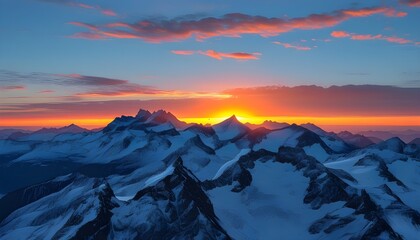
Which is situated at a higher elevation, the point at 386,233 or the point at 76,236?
the point at 386,233

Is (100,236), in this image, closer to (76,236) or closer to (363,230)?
(76,236)

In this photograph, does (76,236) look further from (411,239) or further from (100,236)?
(411,239)

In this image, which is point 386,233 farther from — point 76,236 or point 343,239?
point 76,236

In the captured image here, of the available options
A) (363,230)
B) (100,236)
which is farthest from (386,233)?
(100,236)

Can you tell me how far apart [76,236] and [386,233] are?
433ft

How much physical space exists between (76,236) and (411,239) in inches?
5739

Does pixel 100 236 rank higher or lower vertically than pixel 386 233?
lower

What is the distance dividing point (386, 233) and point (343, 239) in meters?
18.4

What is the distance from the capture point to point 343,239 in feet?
652

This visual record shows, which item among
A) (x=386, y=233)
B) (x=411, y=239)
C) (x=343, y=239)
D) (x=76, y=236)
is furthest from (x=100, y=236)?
(x=411, y=239)

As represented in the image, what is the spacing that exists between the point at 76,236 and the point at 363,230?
4915 inches

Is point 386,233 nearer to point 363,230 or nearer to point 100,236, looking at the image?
point 363,230

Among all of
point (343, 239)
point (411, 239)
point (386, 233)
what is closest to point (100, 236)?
point (343, 239)

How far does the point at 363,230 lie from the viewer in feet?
648
